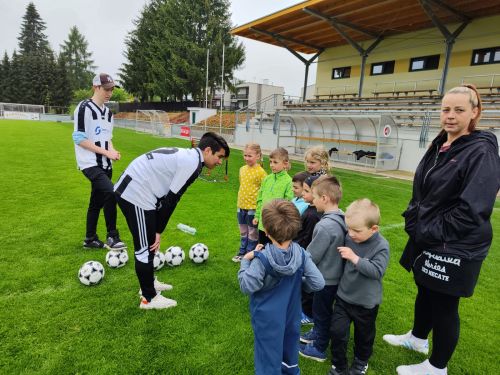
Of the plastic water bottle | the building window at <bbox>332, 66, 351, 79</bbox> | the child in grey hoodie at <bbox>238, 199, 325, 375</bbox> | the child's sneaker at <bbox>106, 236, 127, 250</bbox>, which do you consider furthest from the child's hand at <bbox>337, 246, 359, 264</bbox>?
the building window at <bbox>332, 66, 351, 79</bbox>

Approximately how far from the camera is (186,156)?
285 centimetres

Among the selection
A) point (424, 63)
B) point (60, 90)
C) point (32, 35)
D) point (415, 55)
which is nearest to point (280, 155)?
point (424, 63)

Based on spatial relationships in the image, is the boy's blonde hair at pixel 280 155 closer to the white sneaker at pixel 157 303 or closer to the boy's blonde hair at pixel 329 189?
the boy's blonde hair at pixel 329 189

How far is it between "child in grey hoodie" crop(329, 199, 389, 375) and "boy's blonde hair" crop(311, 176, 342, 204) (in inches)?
8.8

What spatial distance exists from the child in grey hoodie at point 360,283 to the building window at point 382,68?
22642 millimetres

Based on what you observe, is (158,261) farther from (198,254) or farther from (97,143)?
(97,143)

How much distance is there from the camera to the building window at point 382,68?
2172 centimetres

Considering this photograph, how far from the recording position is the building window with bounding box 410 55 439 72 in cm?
1950

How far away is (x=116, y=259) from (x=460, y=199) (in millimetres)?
3798

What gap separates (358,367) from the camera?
2.50 meters

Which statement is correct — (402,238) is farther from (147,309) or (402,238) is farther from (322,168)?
(147,309)

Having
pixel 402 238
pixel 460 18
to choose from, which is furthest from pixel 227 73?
pixel 402 238

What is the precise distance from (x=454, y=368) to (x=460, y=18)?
2040cm

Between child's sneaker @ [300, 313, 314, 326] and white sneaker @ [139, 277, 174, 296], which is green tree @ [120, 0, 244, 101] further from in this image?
child's sneaker @ [300, 313, 314, 326]
